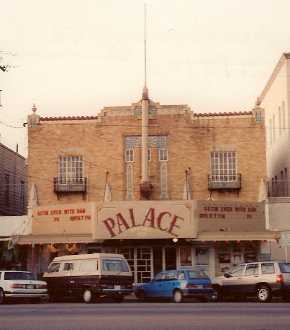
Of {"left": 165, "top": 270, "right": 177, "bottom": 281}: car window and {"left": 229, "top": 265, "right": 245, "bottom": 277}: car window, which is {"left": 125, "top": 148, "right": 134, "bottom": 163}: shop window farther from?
{"left": 229, "top": 265, "right": 245, "bottom": 277}: car window

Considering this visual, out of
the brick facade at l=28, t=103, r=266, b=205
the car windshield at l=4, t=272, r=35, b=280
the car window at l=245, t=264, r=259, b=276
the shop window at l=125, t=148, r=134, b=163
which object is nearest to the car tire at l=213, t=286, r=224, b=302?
the car window at l=245, t=264, r=259, b=276

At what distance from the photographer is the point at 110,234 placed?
38.8m

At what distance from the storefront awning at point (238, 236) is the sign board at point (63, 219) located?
237 inches

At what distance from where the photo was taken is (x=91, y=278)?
29719 millimetres

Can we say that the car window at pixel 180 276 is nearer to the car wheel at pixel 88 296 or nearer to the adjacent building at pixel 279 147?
the car wheel at pixel 88 296

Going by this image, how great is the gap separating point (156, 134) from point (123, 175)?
9.69 ft

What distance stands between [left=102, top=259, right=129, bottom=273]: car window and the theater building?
859 centimetres

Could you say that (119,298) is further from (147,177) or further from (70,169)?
(70,169)

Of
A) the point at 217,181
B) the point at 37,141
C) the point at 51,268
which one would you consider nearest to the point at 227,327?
the point at 51,268

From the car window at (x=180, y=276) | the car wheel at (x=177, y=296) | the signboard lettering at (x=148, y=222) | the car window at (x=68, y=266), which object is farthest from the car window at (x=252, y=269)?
the signboard lettering at (x=148, y=222)

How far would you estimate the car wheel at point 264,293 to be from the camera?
2866 cm

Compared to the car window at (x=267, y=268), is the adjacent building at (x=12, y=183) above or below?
above

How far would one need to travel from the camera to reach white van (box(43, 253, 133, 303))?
29406 millimetres

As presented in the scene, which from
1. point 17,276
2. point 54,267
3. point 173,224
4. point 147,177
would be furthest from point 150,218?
point 17,276
